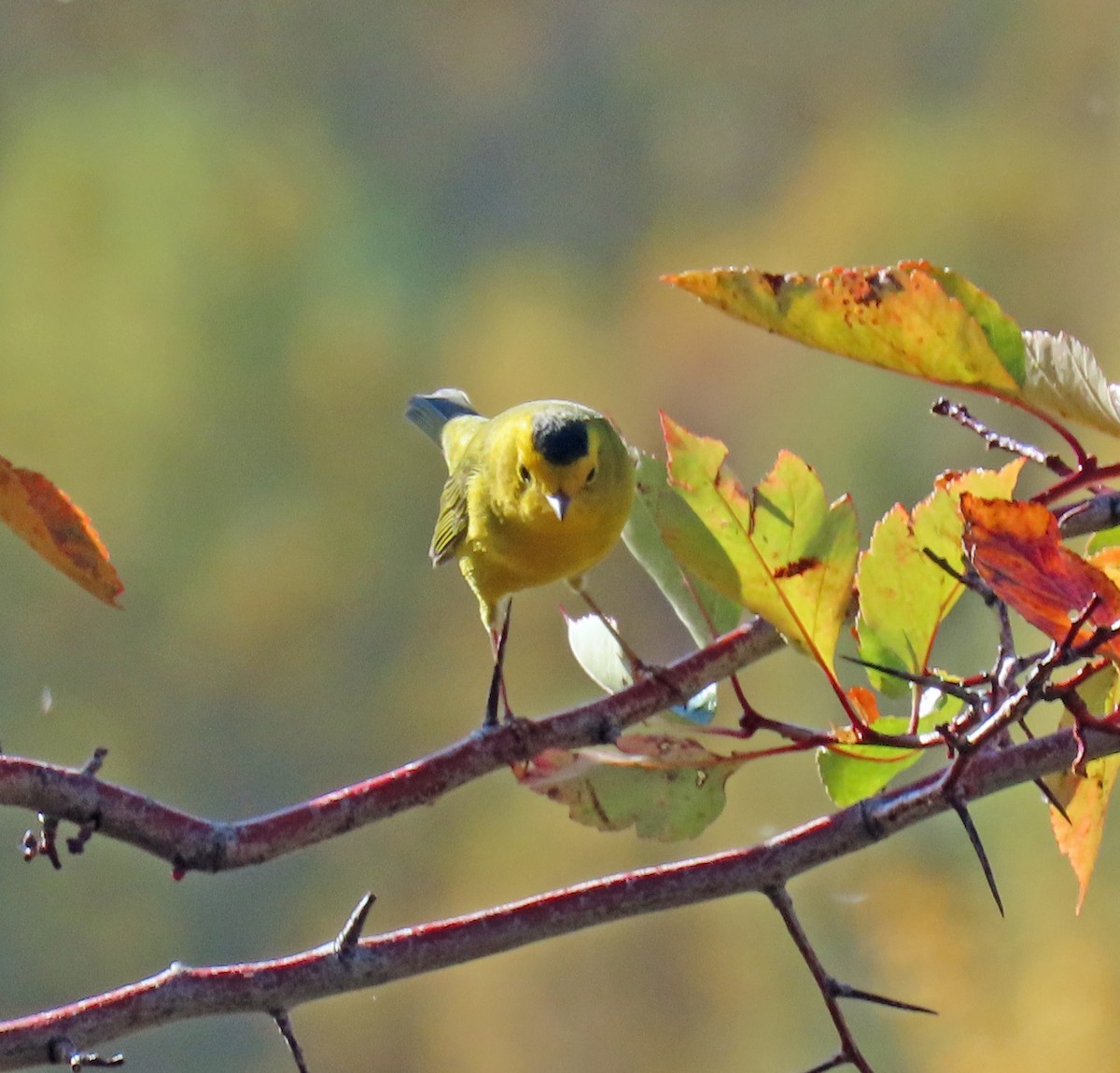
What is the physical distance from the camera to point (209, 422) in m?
1.93

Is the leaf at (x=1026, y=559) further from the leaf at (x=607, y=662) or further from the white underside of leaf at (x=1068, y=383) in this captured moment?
the leaf at (x=607, y=662)

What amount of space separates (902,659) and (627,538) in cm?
13

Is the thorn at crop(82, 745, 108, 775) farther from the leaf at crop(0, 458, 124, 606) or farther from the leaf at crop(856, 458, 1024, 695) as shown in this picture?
the leaf at crop(856, 458, 1024, 695)

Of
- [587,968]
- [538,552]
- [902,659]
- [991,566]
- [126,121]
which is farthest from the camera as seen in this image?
[126,121]

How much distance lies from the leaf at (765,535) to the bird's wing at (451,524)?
1.78 feet

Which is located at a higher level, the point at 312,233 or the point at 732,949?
the point at 312,233

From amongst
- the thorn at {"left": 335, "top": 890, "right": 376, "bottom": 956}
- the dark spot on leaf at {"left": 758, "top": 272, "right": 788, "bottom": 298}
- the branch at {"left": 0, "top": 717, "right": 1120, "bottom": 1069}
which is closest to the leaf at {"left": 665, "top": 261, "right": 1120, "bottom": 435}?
the dark spot on leaf at {"left": 758, "top": 272, "right": 788, "bottom": 298}

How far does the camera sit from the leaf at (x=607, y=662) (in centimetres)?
52

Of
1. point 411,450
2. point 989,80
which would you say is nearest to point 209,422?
point 411,450

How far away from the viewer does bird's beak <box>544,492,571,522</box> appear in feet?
2.72

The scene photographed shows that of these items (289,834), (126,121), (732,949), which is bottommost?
(732,949)

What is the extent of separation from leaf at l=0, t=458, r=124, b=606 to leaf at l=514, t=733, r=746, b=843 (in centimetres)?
15

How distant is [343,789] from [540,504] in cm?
47

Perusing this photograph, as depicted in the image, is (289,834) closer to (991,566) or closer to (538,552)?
(991,566)
